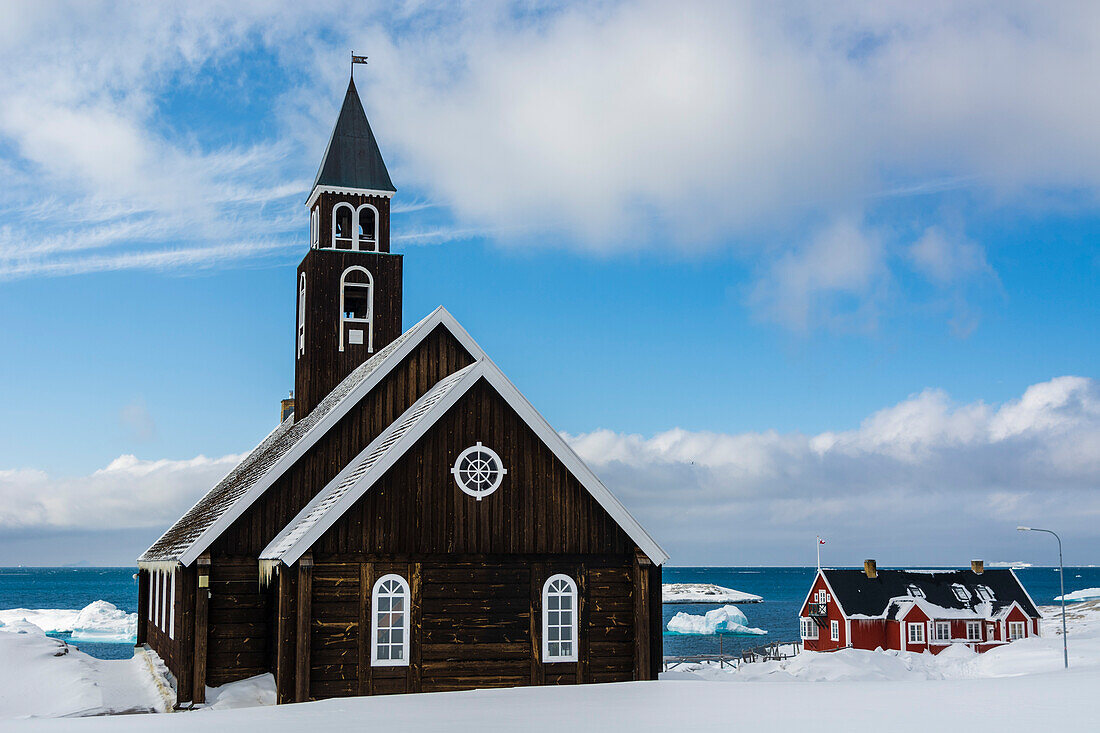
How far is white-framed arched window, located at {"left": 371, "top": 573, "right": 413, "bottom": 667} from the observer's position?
64.0 feet

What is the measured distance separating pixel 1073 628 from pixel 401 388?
81.8 m

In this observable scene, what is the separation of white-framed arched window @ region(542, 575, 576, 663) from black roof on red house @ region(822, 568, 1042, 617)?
48.1 meters

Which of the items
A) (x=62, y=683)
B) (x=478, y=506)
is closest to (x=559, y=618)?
(x=478, y=506)

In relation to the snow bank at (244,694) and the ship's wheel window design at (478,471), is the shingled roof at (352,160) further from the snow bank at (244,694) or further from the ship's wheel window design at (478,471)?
the snow bank at (244,694)

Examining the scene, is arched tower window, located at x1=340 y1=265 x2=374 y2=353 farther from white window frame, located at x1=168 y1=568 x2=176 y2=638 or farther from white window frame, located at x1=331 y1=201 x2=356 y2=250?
white window frame, located at x1=168 y1=568 x2=176 y2=638

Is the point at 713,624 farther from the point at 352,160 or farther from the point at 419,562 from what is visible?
the point at 419,562

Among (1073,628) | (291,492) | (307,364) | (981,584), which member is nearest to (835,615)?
(981,584)

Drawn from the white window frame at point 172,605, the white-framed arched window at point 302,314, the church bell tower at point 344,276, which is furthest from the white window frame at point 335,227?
the white window frame at point 172,605

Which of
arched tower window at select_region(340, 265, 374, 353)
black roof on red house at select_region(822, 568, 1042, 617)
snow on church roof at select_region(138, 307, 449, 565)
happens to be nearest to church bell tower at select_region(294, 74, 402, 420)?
arched tower window at select_region(340, 265, 374, 353)

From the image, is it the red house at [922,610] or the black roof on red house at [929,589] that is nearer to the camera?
the red house at [922,610]

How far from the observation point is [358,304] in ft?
94.6

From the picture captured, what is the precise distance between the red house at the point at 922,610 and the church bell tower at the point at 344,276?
146 ft

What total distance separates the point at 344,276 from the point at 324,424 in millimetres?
7512

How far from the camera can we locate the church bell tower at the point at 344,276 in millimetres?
27969
